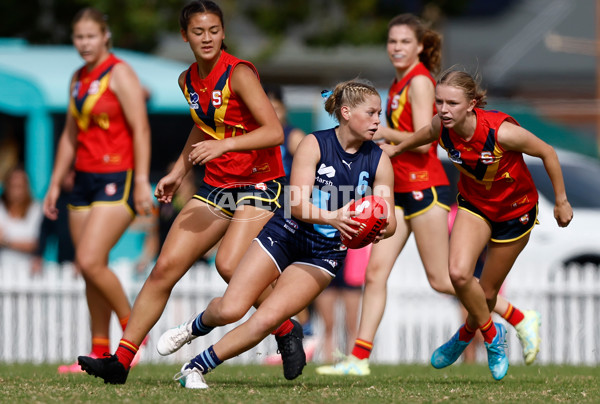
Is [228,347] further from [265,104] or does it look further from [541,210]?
[541,210]

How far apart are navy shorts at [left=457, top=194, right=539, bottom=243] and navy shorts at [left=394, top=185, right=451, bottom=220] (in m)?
Answer: 0.66

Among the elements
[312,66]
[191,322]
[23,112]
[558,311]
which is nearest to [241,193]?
[191,322]

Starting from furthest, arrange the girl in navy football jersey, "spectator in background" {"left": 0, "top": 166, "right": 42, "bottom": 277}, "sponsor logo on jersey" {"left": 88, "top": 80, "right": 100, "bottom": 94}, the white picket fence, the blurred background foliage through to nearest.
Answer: the blurred background foliage → "spectator in background" {"left": 0, "top": 166, "right": 42, "bottom": 277} → the white picket fence → "sponsor logo on jersey" {"left": 88, "top": 80, "right": 100, "bottom": 94} → the girl in navy football jersey

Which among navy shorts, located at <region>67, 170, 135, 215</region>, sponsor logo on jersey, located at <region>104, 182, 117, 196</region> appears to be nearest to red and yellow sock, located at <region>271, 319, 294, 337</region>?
navy shorts, located at <region>67, 170, 135, 215</region>

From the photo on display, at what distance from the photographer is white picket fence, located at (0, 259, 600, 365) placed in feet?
36.9

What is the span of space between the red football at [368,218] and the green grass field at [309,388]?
2.80ft

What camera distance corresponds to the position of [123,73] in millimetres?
7363

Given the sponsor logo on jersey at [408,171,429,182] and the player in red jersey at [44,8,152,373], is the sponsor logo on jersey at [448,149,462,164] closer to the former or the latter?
the sponsor logo on jersey at [408,171,429,182]

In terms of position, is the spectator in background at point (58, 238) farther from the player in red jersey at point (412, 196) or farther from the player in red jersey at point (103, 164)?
the player in red jersey at point (412, 196)

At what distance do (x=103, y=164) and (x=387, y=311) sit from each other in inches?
197

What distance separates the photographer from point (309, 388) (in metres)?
6.08

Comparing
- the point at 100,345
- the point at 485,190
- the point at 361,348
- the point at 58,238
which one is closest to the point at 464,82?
the point at 485,190

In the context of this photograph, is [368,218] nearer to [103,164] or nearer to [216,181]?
[216,181]

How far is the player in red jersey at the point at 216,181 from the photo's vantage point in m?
5.99
